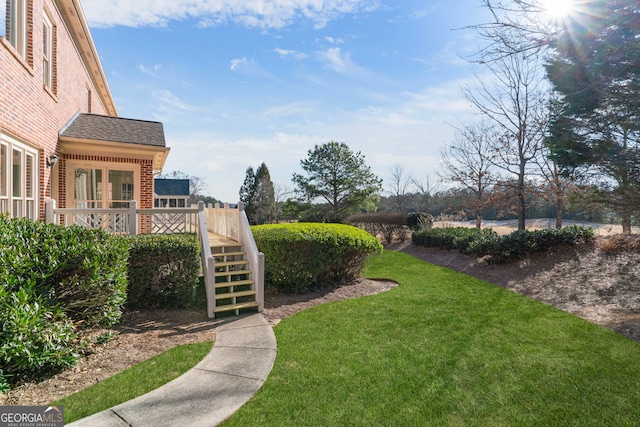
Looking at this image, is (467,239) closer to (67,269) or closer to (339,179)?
(67,269)

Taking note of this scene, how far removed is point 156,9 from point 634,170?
11434 millimetres

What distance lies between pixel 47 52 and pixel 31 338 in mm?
7842

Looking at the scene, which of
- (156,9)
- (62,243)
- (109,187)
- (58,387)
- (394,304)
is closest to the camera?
(58,387)

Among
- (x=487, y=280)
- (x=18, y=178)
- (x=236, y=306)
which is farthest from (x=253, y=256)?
(x=487, y=280)

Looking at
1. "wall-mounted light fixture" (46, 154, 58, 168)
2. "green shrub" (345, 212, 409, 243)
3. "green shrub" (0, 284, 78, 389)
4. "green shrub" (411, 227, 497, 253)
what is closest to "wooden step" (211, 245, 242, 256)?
"green shrub" (0, 284, 78, 389)

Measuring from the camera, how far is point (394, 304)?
6664 mm

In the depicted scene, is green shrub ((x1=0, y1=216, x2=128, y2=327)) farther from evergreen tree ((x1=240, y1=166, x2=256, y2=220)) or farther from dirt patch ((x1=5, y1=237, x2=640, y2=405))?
evergreen tree ((x1=240, y1=166, x2=256, y2=220))

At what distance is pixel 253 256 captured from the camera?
7047 millimetres

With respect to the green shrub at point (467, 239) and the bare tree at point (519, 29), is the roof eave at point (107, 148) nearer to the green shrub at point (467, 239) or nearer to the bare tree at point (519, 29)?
the bare tree at point (519, 29)

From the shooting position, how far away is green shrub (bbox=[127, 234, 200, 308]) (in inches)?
236

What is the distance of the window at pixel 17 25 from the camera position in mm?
6141

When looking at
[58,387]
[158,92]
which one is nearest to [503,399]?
[58,387]

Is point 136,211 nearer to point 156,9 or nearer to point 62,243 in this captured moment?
point 62,243

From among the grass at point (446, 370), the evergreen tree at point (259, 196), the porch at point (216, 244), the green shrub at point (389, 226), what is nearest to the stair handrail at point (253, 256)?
the porch at point (216, 244)
